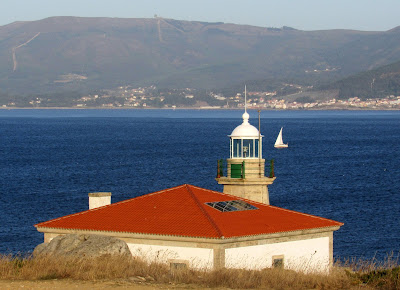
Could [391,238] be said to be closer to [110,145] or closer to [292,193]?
[292,193]

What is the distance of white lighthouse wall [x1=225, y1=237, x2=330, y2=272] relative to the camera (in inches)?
738

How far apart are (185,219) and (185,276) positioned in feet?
11.7

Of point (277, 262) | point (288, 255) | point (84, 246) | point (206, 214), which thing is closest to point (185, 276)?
point (84, 246)

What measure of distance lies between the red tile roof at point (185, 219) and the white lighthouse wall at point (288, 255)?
14.7 inches

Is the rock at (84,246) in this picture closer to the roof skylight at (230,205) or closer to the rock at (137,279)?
the rock at (137,279)

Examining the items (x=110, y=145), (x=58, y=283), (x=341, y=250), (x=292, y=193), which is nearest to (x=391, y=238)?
(x=341, y=250)

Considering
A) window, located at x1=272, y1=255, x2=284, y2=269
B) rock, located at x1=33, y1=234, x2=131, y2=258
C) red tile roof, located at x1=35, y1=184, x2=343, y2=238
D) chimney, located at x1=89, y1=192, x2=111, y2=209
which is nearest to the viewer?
rock, located at x1=33, y1=234, x2=131, y2=258

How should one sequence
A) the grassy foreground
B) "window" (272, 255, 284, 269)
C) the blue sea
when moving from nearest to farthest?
1. the grassy foreground
2. "window" (272, 255, 284, 269)
3. the blue sea

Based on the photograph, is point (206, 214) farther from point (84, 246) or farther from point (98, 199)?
point (98, 199)

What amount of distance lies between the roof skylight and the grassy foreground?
13.1ft

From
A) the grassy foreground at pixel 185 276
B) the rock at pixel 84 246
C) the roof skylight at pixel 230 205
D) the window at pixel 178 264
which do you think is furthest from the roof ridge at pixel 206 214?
the rock at pixel 84 246

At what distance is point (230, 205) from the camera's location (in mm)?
21172

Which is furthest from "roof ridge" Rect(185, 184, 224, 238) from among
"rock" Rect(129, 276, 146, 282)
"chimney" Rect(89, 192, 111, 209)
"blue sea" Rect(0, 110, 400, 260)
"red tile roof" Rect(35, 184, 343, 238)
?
"blue sea" Rect(0, 110, 400, 260)

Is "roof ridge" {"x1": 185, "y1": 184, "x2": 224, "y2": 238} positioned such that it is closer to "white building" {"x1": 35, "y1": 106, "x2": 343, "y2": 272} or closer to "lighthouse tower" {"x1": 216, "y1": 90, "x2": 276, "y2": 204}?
"white building" {"x1": 35, "y1": 106, "x2": 343, "y2": 272}
